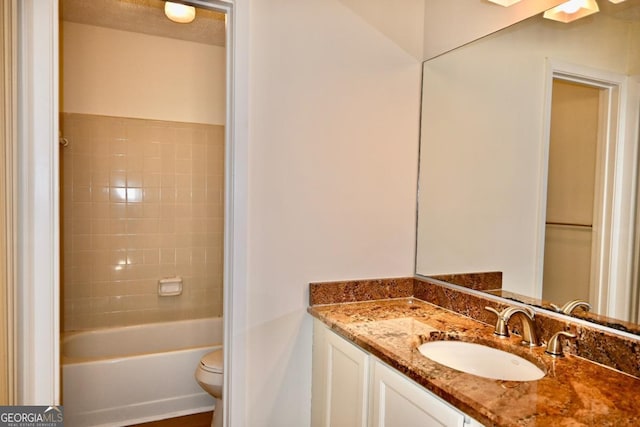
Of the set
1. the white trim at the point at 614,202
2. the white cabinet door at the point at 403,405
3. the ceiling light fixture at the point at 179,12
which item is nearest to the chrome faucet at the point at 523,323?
the white trim at the point at 614,202

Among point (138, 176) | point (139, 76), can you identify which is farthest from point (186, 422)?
point (139, 76)

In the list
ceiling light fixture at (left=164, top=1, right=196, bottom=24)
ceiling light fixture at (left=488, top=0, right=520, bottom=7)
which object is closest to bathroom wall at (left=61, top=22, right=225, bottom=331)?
ceiling light fixture at (left=164, top=1, right=196, bottom=24)

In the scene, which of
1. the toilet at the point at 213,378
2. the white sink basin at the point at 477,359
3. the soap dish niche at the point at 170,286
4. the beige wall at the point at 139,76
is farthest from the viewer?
the soap dish niche at the point at 170,286

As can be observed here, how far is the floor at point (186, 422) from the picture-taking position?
245 cm

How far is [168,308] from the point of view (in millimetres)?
3074

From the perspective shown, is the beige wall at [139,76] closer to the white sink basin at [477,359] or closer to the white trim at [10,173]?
the white trim at [10,173]

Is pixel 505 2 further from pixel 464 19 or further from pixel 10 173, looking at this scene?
pixel 10 173

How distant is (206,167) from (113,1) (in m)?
1.24

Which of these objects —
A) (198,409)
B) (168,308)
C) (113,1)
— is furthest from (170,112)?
(198,409)

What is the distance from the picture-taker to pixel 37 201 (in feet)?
4.62

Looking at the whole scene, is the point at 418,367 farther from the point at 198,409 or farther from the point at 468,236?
the point at 198,409

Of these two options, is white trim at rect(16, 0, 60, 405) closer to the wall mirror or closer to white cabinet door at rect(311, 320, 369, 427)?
white cabinet door at rect(311, 320, 369, 427)

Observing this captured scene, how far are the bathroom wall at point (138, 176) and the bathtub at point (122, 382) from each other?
6.3 inches

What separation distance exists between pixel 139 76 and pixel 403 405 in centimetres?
279
